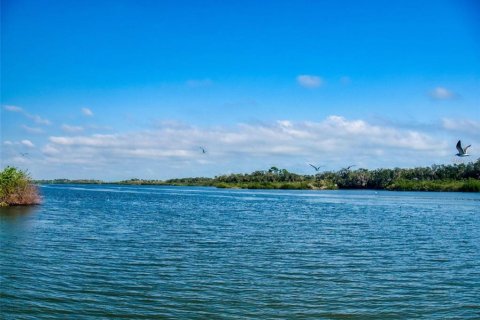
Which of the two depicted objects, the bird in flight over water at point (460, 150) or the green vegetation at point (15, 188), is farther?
the green vegetation at point (15, 188)

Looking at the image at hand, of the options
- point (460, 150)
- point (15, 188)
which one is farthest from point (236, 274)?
point (15, 188)

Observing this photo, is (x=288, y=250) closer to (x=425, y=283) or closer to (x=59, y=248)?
(x=425, y=283)

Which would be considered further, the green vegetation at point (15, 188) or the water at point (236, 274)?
the green vegetation at point (15, 188)

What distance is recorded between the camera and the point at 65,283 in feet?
62.0

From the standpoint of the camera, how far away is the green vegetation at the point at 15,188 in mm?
56719

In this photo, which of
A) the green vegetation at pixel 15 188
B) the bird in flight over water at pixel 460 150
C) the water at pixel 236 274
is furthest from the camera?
the green vegetation at pixel 15 188

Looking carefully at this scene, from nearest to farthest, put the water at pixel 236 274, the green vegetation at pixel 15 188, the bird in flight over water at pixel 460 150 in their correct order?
the water at pixel 236 274 → the bird in flight over water at pixel 460 150 → the green vegetation at pixel 15 188

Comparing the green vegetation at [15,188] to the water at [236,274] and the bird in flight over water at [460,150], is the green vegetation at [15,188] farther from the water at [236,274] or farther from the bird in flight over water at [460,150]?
the bird in flight over water at [460,150]

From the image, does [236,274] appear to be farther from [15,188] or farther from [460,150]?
[15,188]

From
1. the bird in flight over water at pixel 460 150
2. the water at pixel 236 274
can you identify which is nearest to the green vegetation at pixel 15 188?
the water at pixel 236 274

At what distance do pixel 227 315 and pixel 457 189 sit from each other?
157770 mm

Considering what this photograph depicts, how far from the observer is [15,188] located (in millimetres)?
59375

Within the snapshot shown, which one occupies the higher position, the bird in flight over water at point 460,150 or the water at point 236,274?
the bird in flight over water at point 460,150

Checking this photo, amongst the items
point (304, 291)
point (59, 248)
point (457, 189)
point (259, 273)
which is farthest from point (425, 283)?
point (457, 189)
